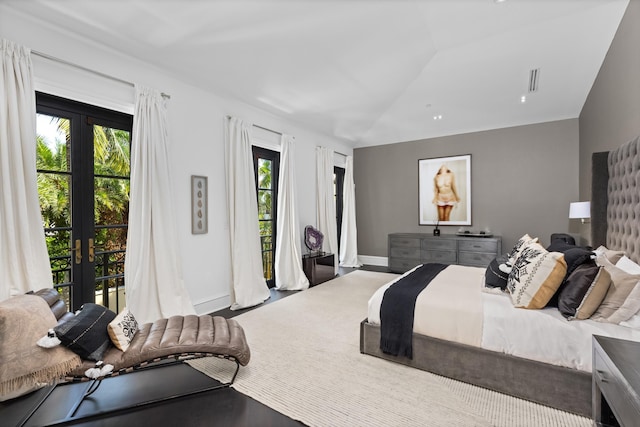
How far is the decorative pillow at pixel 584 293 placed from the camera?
1.89m

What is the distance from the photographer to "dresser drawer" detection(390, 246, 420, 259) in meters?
5.84

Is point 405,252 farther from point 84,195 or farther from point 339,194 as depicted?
point 84,195

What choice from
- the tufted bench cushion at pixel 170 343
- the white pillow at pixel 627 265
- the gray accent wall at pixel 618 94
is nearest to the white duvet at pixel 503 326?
the white pillow at pixel 627 265

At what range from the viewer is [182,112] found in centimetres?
356

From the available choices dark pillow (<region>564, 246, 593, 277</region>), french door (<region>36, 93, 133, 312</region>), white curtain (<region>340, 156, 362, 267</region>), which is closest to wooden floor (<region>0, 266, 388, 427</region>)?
french door (<region>36, 93, 133, 312</region>)

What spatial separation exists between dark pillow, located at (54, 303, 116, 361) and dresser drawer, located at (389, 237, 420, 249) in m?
5.00

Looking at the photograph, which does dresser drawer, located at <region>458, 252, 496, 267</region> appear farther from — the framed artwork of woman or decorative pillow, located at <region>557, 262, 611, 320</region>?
decorative pillow, located at <region>557, 262, 611, 320</region>

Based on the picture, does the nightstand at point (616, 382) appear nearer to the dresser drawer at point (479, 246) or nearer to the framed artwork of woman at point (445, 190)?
the dresser drawer at point (479, 246)

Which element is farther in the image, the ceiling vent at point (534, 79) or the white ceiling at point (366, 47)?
the ceiling vent at point (534, 79)

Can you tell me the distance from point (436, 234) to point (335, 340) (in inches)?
150

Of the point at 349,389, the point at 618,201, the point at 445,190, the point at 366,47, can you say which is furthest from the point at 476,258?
the point at 349,389

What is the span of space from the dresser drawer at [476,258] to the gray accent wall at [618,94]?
1898 mm

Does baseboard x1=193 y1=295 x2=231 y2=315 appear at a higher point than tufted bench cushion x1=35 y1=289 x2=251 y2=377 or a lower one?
lower

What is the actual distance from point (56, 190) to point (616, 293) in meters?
4.36
